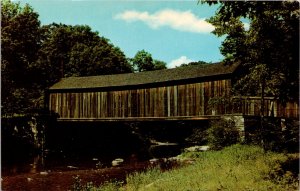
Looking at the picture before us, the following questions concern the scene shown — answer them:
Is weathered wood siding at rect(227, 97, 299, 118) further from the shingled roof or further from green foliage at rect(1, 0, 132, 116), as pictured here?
green foliage at rect(1, 0, 132, 116)

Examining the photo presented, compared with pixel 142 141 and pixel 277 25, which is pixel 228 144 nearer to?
pixel 277 25

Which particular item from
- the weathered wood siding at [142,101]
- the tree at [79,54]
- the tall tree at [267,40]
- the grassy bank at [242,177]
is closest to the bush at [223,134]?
the weathered wood siding at [142,101]

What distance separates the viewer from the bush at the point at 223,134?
70.4 ft

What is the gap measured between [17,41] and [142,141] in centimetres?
1795

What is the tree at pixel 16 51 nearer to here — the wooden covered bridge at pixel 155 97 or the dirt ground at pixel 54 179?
the wooden covered bridge at pixel 155 97

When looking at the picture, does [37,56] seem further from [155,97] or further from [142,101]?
[155,97]

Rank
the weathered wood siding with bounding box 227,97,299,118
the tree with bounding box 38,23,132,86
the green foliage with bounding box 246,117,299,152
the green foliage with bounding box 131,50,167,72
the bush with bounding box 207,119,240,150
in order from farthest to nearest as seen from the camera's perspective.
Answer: the green foliage with bounding box 131,50,167,72
the tree with bounding box 38,23,132,86
the weathered wood siding with bounding box 227,97,299,118
the bush with bounding box 207,119,240,150
the green foliage with bounding box 246,117,299,152

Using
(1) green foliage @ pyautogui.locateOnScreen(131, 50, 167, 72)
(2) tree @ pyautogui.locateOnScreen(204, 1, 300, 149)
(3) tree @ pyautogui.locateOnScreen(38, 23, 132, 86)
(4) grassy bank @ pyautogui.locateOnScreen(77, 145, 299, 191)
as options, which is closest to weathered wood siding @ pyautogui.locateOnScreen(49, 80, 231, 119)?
(2) tree @ pyautogui.locateOnScreen(204, 1, 300, 149)

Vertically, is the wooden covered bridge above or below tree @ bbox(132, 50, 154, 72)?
below

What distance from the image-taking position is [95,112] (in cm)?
3177

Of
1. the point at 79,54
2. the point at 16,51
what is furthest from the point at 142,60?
the point at 16,51

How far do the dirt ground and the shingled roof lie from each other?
9.39 m

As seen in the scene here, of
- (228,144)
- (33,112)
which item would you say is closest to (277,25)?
(228,144)

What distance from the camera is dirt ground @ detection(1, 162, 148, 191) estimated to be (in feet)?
50.9
